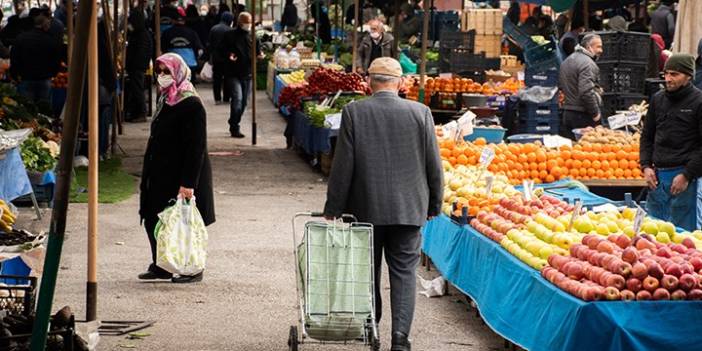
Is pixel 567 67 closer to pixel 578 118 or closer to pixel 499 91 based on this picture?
pixel 578 118

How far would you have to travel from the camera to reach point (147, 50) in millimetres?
23578

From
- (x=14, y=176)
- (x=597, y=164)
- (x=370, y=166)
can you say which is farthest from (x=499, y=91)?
(x=370, y=166)

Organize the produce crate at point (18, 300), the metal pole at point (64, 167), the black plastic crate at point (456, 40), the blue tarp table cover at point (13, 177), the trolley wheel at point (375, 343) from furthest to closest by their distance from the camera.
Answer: the black plastic crate at point (456, 40)
the blue tarp table cover at point (13, 177)
the trolley wheel at point (375, 343)
the produce crate at point (18, 300)
the metal pole at point (64, 167)

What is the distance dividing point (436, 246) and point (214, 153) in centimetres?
962

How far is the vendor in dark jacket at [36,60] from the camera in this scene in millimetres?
19344

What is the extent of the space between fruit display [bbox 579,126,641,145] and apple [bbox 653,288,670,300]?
22.8 feet


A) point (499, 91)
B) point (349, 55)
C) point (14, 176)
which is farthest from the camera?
point (349, 55)

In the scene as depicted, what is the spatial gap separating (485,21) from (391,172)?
70.5 ft

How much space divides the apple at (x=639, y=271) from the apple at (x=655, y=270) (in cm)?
3

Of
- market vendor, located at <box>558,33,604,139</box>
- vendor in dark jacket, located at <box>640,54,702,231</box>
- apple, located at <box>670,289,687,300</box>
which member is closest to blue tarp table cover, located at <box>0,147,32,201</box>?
vendor in dark jacket, located at <box>640,54,702,231</box>

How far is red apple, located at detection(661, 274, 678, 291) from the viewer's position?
7.51 meters

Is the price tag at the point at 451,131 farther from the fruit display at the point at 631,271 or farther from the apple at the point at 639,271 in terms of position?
the apple at the point at 639,271

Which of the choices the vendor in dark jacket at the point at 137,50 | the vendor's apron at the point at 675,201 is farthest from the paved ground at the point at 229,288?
the vendor in dark jacket at the point at 137,50

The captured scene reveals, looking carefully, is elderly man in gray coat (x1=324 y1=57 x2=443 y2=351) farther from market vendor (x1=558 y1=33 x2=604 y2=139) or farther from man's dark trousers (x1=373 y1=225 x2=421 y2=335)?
market vendor (x1=558 y1=33 x2=604 y2=139)
